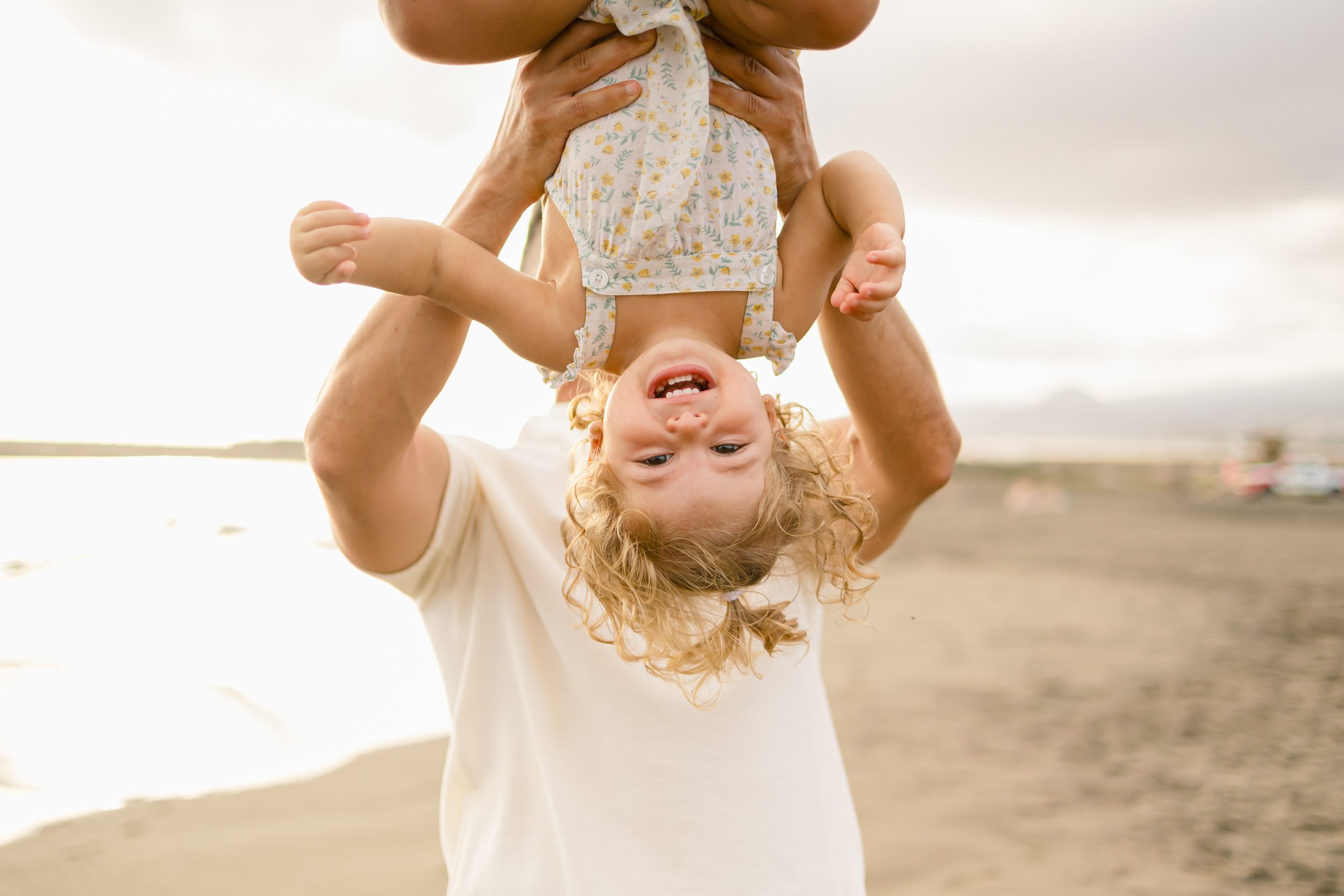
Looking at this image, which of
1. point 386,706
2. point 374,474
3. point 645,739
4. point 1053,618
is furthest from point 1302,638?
point 374,474

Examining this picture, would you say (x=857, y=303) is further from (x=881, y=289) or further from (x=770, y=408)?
(x=770, y=408)

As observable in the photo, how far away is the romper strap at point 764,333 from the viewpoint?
2.01 metres

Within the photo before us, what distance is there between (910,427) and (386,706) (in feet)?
14.2

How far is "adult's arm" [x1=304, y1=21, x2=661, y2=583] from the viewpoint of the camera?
202 centimetres

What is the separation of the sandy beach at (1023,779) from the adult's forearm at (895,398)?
241cm

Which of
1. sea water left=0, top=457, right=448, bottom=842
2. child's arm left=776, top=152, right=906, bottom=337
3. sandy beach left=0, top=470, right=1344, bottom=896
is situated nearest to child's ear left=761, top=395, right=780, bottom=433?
child's arm left=776, top=152, right=906, bottom=337

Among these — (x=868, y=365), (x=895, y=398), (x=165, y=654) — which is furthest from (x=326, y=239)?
(x=165, y=654)

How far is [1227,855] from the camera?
173 inches

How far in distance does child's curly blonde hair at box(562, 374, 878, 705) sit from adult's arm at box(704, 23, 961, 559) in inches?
12.0

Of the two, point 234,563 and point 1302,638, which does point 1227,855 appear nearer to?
point 1302,638

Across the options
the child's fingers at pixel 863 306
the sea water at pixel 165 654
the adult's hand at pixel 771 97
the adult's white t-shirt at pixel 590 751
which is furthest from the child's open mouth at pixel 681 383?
the sea water at pixel 165 654

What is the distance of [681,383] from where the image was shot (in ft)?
6.32

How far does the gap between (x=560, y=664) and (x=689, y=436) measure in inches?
29.1

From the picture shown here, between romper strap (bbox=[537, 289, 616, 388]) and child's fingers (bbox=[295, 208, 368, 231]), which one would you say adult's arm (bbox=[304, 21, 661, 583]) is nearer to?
romper strap (bbox=[537, 289, 616, 388])
